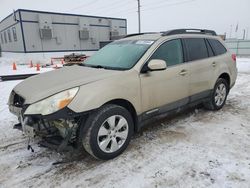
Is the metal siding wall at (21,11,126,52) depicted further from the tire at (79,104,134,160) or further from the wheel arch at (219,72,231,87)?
the tire at (79,104,134,160)

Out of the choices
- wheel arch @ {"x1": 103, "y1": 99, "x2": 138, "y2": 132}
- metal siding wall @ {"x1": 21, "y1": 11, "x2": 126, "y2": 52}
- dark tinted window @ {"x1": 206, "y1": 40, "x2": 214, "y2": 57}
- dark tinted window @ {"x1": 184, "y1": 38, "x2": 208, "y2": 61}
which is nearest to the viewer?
wheel arch @ {"x1": 103, "y1": 99, "x2": 138, "y2": 132}

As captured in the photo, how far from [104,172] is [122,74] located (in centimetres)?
136

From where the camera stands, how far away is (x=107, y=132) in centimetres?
298

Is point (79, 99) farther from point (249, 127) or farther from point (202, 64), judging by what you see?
point (249, 127)

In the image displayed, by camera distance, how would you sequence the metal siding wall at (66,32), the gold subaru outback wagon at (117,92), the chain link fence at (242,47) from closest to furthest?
the gold subaru outback wagon at (117,92) → the metal siding wall at (66,32) → the chain link fence at (242,47)

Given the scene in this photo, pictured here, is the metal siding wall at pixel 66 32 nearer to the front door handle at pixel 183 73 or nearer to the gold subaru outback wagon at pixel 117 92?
the gold subaru outback wagon at pixel 117 92

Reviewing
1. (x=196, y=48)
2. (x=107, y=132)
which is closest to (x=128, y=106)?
(x=107, y=132)

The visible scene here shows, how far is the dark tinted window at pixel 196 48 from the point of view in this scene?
4.19 meters

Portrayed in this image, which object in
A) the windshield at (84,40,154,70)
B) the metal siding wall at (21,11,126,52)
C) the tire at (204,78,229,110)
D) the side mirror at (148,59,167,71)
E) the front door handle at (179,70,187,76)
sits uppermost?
the metal siding wall at (21,11,126,52)

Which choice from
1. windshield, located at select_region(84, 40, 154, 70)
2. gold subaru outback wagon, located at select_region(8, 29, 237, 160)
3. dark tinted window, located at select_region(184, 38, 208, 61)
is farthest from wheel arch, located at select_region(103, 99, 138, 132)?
dark tinted window, located at select_region(184, 38, 208, 61)

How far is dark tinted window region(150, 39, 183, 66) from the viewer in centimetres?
366

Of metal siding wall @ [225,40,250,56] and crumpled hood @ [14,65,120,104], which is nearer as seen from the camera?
→ crumpled hood @ [14,65,120,104]

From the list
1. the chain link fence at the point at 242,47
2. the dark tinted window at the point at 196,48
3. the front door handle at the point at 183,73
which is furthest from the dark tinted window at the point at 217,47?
the chain link fence at the point at 242,47

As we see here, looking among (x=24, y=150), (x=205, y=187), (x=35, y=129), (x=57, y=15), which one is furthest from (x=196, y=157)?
(x=57, y=15)
